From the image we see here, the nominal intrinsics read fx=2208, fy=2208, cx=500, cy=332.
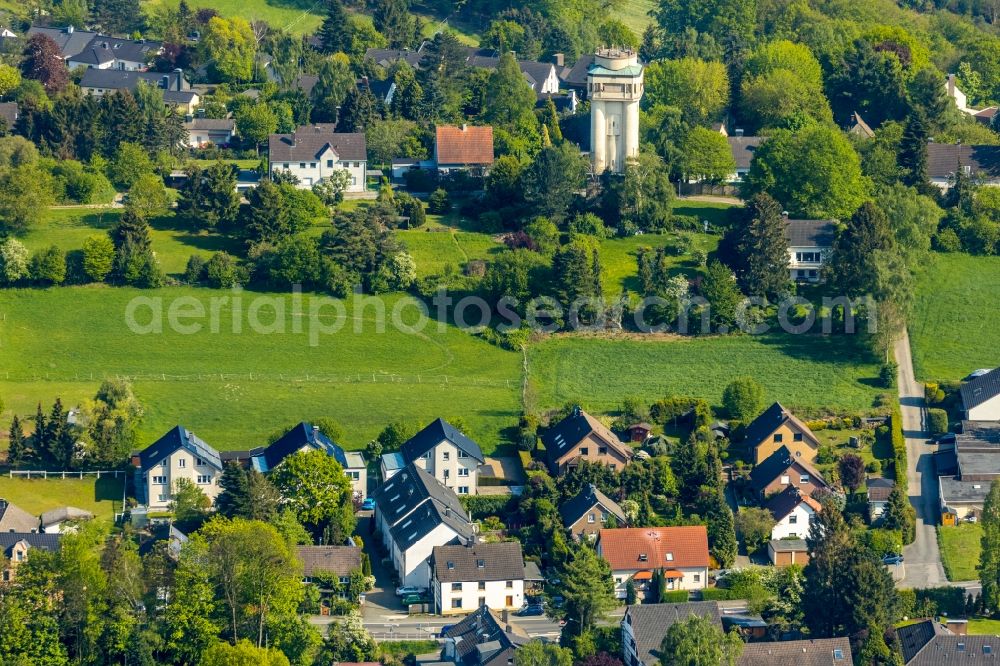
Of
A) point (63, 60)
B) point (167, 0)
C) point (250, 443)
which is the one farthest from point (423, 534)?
point (167, 0)

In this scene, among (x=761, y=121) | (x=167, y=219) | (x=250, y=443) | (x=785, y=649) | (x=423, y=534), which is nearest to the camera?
(x=785, y=649)

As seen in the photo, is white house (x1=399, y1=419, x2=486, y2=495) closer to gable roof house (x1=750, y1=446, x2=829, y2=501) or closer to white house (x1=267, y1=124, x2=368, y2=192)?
gable roof house (x1=750, y1=446, x2=829, y2=501)

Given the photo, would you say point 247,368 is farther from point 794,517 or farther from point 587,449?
point 794,517

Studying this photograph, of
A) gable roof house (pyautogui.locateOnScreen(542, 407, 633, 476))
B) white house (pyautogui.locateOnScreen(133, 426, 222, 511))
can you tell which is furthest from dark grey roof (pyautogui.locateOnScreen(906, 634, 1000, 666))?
white house (pyautogui.locateOnScreen(133, 426, 222, 511))

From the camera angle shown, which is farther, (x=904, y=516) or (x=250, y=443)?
(x=250, y=443)

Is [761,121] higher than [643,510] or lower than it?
higher

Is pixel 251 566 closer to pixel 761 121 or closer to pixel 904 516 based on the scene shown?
pixel 904 516

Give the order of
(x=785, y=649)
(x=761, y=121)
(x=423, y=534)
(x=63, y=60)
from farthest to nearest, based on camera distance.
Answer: (x=63, y=60) → (x=761, y=121) → (x=423, y=534) → (x=785, y=649)
